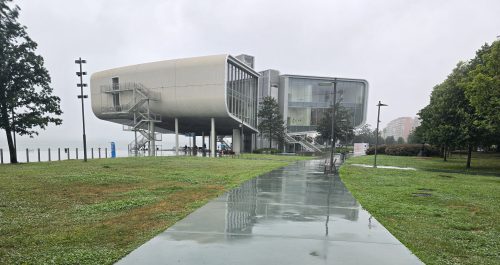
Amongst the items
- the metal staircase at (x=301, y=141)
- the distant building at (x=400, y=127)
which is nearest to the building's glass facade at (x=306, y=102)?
the metal staircase at (x=301, y=141)

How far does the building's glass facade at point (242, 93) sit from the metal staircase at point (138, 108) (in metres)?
10.4

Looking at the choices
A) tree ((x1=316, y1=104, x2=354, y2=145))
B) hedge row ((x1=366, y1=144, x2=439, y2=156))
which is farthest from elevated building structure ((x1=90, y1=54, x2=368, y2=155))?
hedge row ((x1=366, y1=144, x2=439, y2=156))

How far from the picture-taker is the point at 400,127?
168 meters

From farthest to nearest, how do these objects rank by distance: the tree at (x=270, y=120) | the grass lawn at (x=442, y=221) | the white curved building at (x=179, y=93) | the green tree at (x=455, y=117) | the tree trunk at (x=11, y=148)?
the tree at (x=270, y=120) < the white curved building at (x=179, y=93) < the tree trunk at (x=11, y=148) < the green tree at (x=455, y=117) < the grass lawn at (x=442, y=221)

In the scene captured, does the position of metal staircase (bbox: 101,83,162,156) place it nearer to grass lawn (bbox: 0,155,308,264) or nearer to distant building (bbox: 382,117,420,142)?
grass lawn (bbox: 0,155,308,264)

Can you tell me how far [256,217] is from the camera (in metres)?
6.99

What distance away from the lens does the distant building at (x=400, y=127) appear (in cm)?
15562

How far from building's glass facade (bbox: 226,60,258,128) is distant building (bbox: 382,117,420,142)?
369ft

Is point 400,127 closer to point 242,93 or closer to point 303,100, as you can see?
point 303,100

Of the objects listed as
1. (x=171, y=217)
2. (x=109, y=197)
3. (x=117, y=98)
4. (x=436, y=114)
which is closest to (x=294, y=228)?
(x=171, y=217)

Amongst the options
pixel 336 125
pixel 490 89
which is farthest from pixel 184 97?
pixel 490 89

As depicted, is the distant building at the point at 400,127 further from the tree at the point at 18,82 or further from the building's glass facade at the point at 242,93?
the tree at the point at 18,82

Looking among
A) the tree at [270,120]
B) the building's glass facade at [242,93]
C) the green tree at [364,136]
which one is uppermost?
the building's glass facade at [242,93]

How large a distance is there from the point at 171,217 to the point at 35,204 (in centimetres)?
423
